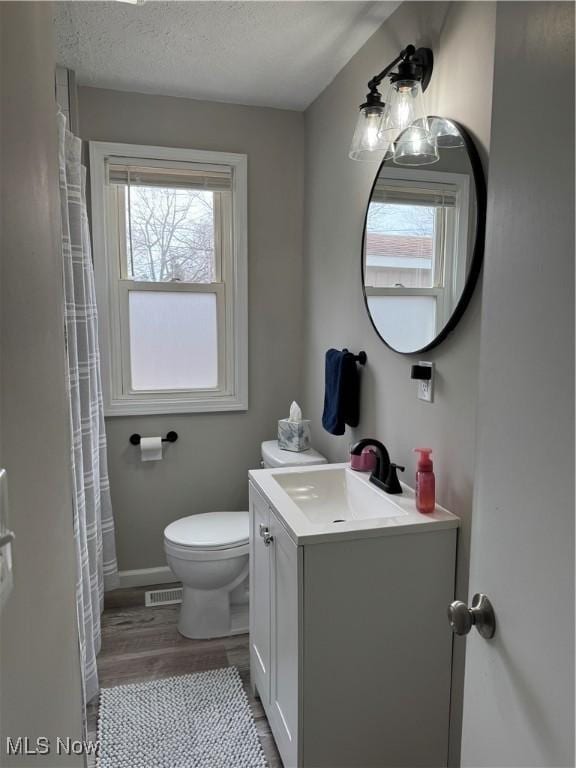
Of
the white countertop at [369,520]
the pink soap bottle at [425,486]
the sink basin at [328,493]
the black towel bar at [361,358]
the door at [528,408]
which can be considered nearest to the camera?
the door at [528,408]

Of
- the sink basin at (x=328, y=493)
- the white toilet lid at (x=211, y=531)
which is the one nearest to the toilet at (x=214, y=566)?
the white toilet lid at (x=211, y=531)

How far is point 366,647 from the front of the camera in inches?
57.6

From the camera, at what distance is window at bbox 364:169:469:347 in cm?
151

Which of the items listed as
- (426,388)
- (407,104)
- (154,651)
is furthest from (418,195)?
(154,651)

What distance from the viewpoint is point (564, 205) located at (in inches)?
26.4

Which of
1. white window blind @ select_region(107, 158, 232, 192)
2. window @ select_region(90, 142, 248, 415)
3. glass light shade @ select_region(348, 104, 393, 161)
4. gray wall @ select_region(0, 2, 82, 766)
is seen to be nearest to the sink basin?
gray wall @ select_region(0, 2, 82, 766)

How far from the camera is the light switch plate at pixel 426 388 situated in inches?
64.3

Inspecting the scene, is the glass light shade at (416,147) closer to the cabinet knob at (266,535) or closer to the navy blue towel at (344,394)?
the navy blue towel at (344,394)

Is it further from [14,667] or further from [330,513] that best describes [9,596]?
[330,513]

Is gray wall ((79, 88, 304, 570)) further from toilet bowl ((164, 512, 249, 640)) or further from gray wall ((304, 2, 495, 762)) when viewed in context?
toilet bowl ((164, 512, 249, 640))

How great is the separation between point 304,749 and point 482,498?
1044 mm

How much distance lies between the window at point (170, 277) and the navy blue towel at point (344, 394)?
0.77 m

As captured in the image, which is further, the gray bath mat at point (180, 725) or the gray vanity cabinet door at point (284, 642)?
the gray bath mat at point (180, 725)

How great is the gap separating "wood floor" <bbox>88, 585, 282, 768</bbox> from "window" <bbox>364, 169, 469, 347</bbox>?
5.13 ft
